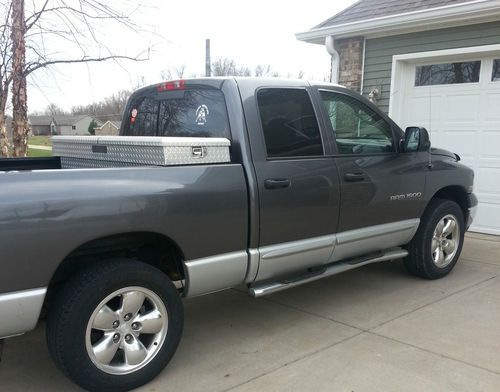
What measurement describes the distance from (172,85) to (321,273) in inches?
77.2

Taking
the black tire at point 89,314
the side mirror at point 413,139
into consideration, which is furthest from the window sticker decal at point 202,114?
the side mirror at point 413,139

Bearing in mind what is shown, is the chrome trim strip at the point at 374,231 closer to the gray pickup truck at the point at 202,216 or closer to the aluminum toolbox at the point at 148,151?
the gray pickup truck at the point at 202,216

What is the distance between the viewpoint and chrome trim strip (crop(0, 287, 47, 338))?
2.55 meters

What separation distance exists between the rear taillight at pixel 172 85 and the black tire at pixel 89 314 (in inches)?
63.7

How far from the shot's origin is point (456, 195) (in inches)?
213

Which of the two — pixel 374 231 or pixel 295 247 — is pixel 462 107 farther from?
pixel 295 247

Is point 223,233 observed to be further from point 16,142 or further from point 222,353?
point 16,142

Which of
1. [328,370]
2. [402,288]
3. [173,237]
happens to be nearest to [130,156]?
[173,237]

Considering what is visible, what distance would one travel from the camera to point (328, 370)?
3320 mm

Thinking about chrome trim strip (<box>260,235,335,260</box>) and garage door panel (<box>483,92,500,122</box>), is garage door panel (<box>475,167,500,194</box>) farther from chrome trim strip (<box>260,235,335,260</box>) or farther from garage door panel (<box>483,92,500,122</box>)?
chrome trim strip (<box>260,235,335,260</box>)

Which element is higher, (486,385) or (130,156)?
(130,156)

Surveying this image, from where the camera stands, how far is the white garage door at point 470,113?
717cm

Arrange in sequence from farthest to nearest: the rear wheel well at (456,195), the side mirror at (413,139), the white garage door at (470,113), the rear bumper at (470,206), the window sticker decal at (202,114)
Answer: the white garage door at (470,113) < the rear bumper at (470,206) < the rear wheel well at (456,195) < the side mirror at (413,139) < the window sticker decal at (202,114)

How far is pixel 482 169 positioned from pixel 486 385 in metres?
4.91
